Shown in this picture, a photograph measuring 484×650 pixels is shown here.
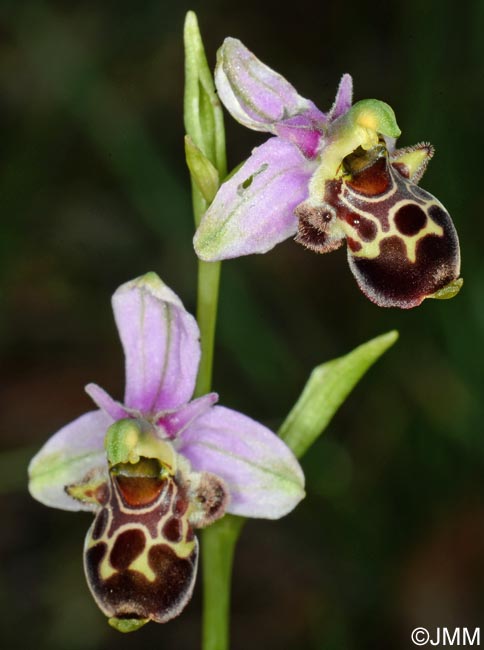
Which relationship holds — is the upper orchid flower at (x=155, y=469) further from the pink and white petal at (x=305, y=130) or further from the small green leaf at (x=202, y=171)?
the pink and white petal at (x=305, y=130)

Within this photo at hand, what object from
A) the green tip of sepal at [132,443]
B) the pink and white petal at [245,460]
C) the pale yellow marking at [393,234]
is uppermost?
the pale yellow marking at [393,234]

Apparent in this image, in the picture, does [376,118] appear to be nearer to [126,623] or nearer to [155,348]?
[155,348]

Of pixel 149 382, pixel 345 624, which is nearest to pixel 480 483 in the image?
pixel 345 624

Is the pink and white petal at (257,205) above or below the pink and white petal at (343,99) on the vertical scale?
below

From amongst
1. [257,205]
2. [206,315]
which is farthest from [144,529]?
[257,205]

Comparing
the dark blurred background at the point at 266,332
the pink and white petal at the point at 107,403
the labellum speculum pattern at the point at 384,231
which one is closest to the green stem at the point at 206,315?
the pink and white petal at the point at 107,403

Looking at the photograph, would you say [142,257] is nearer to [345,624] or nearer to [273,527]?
[273,527]

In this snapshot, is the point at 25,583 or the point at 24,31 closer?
the point at 25,583
